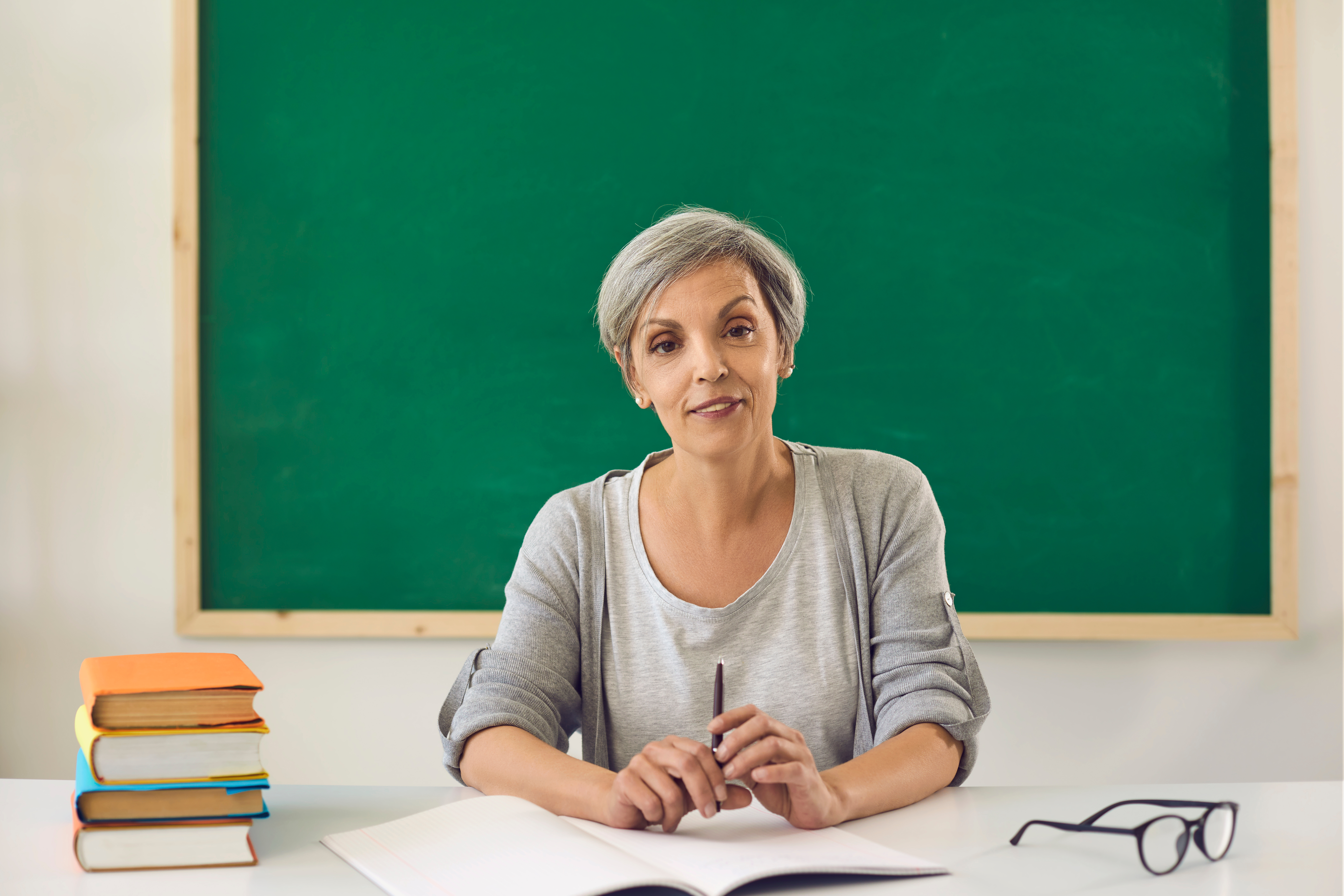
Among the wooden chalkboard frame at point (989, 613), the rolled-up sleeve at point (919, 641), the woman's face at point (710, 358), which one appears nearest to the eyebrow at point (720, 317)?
the woman's face at point (710, 358)

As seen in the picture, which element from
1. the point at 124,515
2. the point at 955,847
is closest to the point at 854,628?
the point at 955,847

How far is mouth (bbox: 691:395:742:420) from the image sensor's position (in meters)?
1.26

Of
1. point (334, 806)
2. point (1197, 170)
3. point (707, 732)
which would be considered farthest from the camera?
point (1197, 170)

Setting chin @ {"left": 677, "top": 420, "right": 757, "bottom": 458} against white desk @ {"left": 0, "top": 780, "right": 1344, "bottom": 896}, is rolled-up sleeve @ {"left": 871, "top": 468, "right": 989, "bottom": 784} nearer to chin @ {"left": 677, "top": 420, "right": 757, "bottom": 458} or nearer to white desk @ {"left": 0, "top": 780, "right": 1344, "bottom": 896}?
white desk @ {"left": 0, "top": 780, "right": 1344, "bottom": 896}

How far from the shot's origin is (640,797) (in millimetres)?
869

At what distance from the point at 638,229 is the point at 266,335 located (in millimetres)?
848

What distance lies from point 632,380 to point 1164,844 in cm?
90

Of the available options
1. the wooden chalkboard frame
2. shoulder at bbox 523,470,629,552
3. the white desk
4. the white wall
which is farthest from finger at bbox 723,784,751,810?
the white wall

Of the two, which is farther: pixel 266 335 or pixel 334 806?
pixel 266 335

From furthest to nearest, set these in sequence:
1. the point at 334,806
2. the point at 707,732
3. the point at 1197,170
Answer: the point at 1197,170
the point at 707,732
the point at 334,806

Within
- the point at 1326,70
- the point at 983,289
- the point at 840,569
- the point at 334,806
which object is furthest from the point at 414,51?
the point at 1326,70

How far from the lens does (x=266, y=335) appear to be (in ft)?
6.54

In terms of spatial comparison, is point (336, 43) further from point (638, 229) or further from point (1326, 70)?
point (1326, 70)

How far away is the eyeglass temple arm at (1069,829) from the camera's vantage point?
808mm
